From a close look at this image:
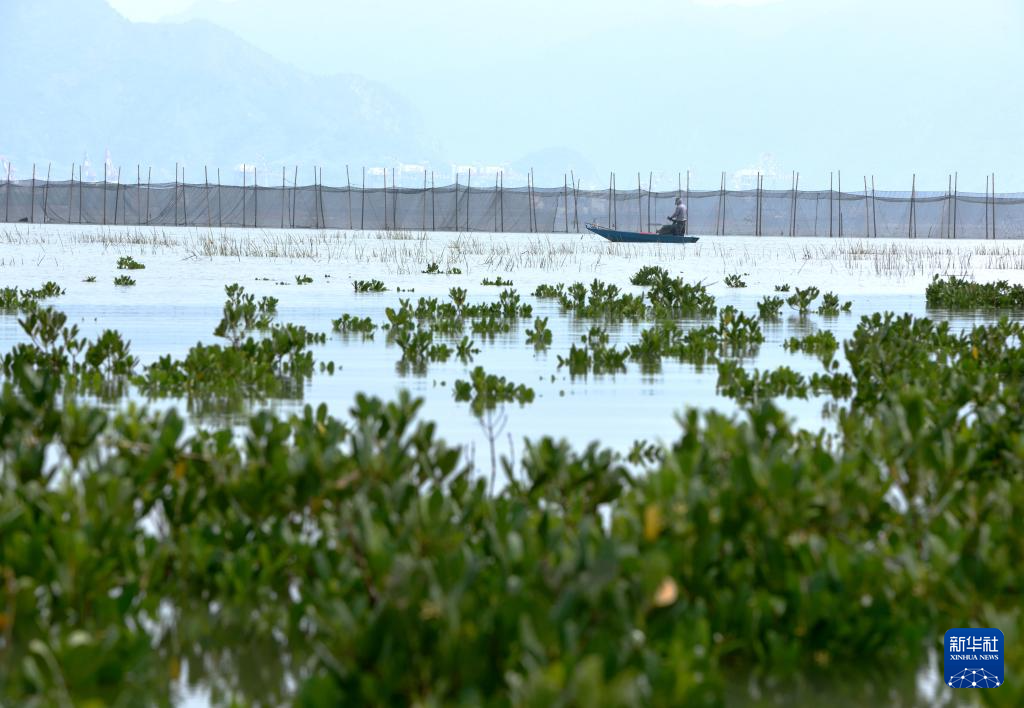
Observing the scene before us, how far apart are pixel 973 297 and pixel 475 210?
42.1 metres

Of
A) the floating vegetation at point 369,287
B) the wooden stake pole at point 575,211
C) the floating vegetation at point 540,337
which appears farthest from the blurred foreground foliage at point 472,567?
the wooden stake pole at point 575,211

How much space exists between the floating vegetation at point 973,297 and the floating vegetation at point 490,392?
8.92 m

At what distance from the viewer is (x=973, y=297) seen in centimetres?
1488

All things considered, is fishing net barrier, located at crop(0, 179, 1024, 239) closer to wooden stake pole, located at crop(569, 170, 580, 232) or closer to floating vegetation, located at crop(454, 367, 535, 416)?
wooden stake pole, located at crop(569, 170, 580, 232)

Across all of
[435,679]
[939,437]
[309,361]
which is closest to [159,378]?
[309,361]

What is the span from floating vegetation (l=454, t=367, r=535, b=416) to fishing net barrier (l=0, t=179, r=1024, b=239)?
4700 cm

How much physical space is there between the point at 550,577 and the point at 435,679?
0.33m

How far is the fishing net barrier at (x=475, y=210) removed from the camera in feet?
180

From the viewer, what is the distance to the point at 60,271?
20109mm

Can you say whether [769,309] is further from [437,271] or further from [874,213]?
[874,213]

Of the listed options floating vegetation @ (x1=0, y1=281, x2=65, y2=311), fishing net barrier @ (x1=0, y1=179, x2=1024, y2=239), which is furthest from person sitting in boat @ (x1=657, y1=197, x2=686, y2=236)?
floating vegetation @ (x1=0, y1=281, x2=65, y2=311)

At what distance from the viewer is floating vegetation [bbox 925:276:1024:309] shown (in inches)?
→ 581

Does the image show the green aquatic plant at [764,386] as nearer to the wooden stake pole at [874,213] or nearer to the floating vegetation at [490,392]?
the floating vegetation at [490,392]

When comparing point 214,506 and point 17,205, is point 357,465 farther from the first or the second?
point 17,205
